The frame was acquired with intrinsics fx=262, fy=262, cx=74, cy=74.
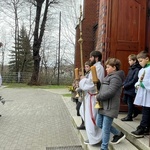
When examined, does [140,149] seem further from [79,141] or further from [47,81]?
[47,81]

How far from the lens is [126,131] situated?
5004mm

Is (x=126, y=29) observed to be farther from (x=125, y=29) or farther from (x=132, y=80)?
(x=132, y=80)

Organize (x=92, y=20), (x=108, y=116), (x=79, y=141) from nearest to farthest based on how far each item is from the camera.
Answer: (x=108, y=116)
(x=79, y=141)
(x=92, y=20)

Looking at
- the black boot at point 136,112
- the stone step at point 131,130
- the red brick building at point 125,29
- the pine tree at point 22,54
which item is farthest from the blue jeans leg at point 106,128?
the pine tree at point 22,54

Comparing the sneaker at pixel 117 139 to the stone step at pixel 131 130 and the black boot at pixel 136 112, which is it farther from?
the black boot at pixel 136 112

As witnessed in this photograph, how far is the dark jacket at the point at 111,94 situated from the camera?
13.3 ft

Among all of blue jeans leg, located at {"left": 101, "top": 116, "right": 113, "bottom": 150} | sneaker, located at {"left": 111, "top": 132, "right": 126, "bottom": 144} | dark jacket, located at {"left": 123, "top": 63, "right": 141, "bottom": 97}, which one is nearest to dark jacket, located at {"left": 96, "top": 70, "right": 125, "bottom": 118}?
blue jeans leg, located at {"left": 101, "top": 116, "right": 113, "bottom": 150}

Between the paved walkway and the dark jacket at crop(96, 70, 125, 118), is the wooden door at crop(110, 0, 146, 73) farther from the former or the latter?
the dark jacket at crop(96, 70, 125, 118)

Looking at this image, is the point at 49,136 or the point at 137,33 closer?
the point at 49,136

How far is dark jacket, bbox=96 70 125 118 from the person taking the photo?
4.06 metres

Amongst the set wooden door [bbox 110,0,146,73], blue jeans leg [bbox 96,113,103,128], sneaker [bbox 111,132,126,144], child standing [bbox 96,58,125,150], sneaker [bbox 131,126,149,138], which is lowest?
sneaker [bbox 111,132,126,144]

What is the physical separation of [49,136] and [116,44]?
2861 millimetres

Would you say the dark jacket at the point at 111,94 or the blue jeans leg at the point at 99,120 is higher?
the dark jacket at the point at 111,94

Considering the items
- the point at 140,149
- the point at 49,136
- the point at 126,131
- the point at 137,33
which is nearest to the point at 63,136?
the point at 49,136
